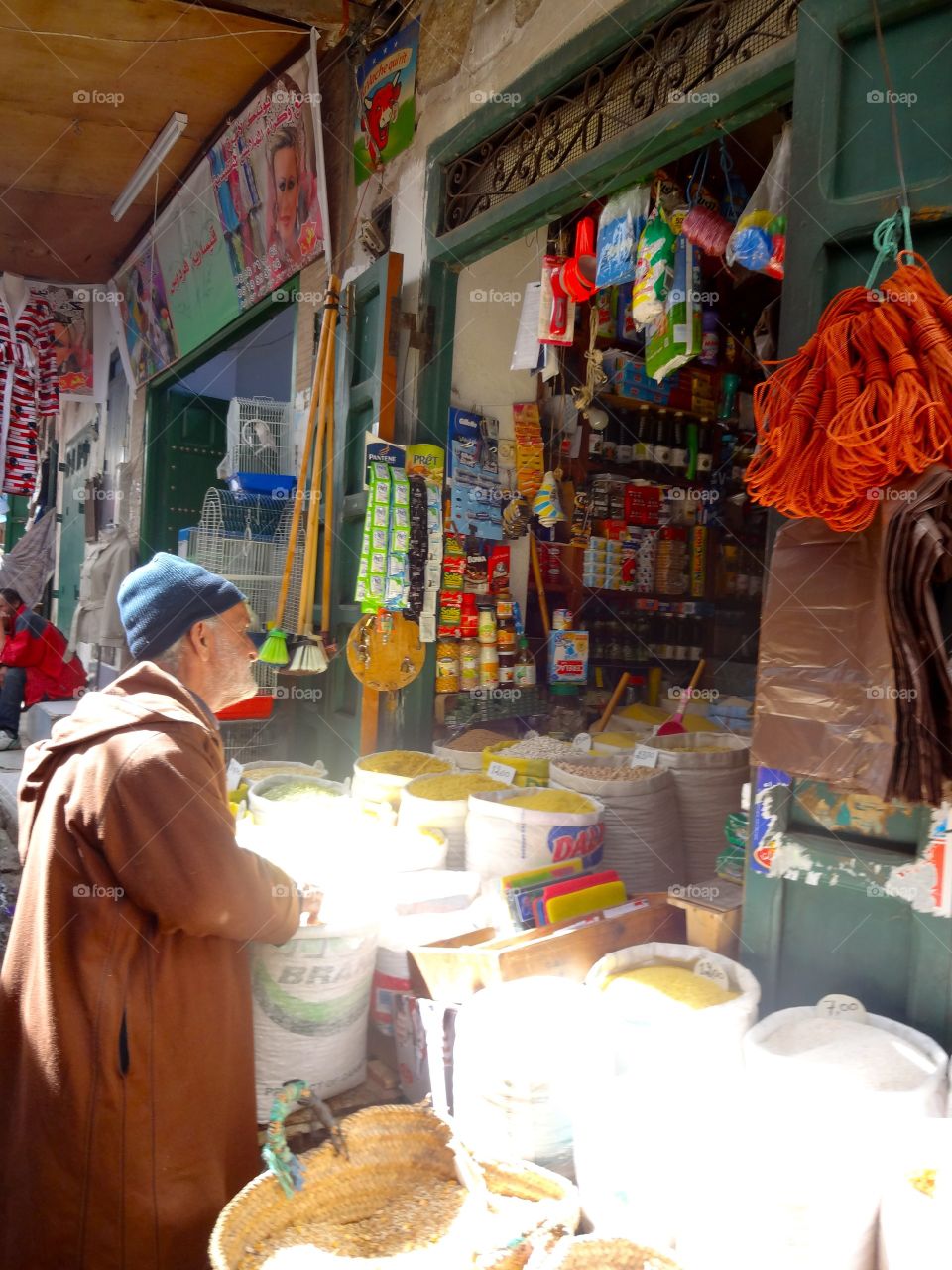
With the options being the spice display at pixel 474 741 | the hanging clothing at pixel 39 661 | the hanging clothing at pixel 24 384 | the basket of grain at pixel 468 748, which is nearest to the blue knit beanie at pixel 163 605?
the basket of grain at pixel 468 748

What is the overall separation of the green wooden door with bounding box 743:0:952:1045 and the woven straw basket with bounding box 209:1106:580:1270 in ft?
2.35

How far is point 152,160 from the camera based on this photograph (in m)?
6.61

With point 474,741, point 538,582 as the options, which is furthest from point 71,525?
point 474,741

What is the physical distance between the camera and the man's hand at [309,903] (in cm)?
218

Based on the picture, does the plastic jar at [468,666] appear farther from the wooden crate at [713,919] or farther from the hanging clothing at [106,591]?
the hanging clothing at [106,591]

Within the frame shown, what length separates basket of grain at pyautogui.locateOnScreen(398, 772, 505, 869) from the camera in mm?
3154

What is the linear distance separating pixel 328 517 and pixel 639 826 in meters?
2.32

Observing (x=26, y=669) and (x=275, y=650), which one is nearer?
(x=275, y=650)

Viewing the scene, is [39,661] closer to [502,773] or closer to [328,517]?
[328,517]

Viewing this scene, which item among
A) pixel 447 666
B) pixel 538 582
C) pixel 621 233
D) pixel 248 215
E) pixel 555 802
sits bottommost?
pixel 555 802

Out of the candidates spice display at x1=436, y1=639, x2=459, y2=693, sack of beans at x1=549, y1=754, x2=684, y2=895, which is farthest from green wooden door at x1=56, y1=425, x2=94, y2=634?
sack of beans at x1=549, y1=754, x2=684, y2=895

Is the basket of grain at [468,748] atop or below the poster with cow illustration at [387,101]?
below

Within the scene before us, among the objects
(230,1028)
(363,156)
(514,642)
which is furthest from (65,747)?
(363,156)

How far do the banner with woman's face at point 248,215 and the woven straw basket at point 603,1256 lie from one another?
15.4 ft
